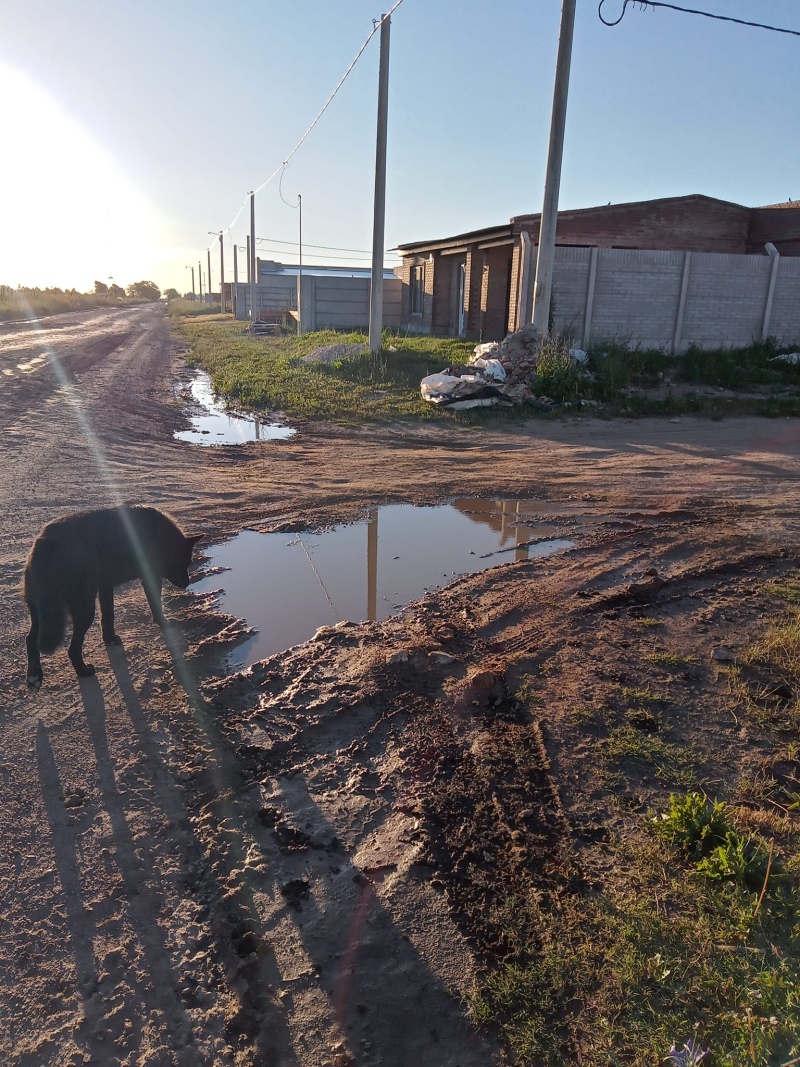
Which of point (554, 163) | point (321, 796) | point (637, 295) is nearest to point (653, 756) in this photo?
point (321, 796)

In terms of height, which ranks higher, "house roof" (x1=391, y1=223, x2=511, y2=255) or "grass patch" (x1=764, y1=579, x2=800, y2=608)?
"house roof" (x1=391, y1=223, x2=511, y2=255)

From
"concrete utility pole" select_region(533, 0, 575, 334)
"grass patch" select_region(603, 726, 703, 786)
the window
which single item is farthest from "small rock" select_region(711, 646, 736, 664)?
the window

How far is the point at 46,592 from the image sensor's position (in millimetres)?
3838

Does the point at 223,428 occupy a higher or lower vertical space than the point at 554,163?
lower

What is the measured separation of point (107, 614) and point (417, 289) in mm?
26705

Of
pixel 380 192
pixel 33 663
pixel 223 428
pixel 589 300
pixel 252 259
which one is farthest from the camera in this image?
pixel 252 259

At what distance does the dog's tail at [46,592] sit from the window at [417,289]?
86.3ft

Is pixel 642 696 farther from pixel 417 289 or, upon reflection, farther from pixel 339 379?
pixel 417 289

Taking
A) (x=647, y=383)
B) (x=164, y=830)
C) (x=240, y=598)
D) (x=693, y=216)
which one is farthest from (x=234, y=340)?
(x=164, y=830)

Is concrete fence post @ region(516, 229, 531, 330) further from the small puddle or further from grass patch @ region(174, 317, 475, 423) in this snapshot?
the small puddle

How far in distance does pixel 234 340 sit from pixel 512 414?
21.7 metres

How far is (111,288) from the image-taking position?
10738cm

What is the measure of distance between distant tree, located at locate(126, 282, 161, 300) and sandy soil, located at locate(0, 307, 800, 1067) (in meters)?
134

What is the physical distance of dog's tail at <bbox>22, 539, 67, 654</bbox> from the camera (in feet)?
12.6
